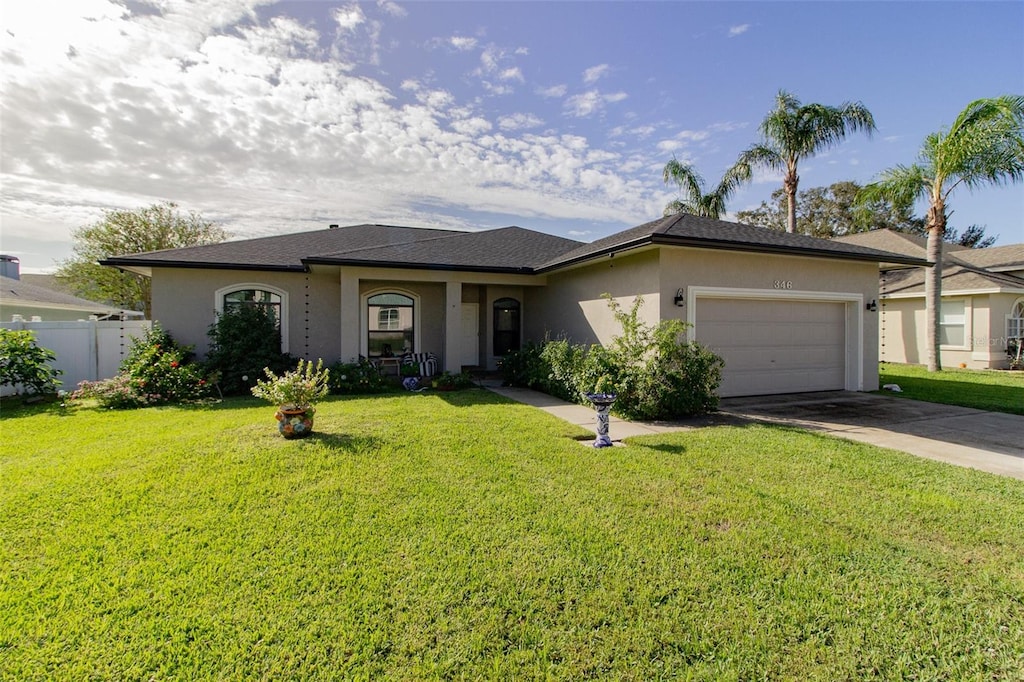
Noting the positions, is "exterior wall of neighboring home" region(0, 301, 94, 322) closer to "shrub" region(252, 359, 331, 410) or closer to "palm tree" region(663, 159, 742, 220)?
"shrub" region(252, 359, 331, 410)

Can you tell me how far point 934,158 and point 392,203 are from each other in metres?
20.8

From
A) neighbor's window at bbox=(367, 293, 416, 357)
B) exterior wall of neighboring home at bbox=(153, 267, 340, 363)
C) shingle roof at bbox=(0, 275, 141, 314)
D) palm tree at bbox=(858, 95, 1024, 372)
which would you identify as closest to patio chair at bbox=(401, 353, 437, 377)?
neighbor's window at bbox=(367, 293, 416, 357)

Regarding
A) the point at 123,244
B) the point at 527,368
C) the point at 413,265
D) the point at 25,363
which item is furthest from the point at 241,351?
the point at 123,244

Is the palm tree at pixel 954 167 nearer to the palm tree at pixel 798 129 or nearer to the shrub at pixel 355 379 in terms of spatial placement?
the palm tree at pixel 798 129

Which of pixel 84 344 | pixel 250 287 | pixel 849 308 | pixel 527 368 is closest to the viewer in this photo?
pixel 84 344

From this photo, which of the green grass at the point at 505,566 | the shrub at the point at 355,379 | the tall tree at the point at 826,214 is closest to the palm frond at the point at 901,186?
the green grass at the point at 505,566

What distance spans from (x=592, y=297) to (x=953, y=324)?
15.1 metres

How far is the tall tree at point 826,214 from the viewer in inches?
Result: 1307

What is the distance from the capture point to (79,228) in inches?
1046

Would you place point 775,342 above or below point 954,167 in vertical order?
below

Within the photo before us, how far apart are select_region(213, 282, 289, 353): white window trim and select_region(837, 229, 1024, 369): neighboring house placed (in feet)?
60.0

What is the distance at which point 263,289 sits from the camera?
12.6 m

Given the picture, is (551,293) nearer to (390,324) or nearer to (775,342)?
(390,324)

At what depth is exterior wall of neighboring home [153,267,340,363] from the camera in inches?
473
